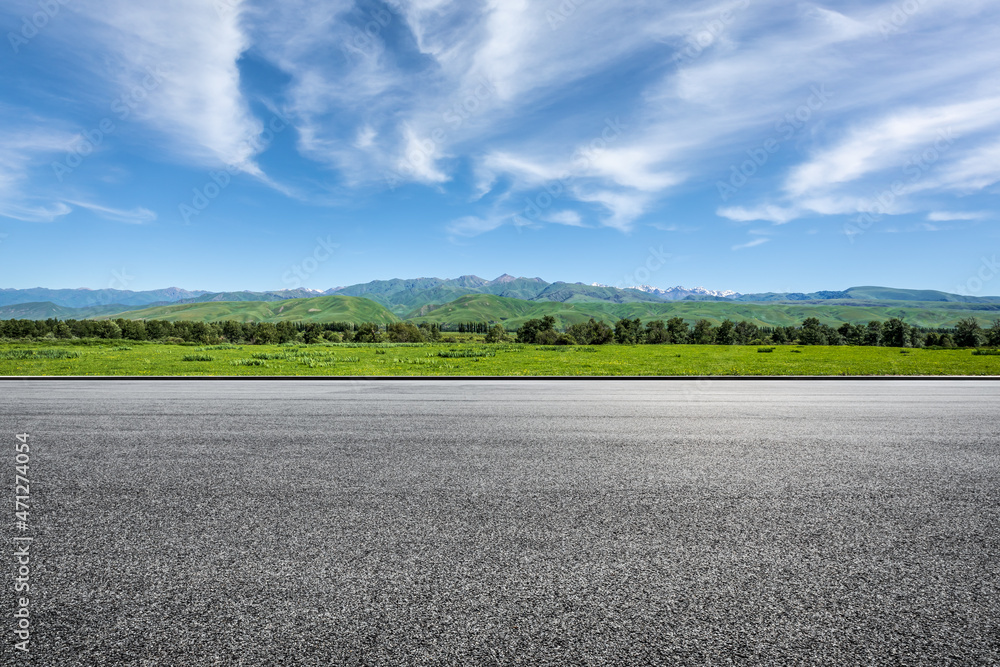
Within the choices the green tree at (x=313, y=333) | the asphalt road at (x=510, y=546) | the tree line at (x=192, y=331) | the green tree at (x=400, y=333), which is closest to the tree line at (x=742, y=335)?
the green tree at (x=400, y=333)

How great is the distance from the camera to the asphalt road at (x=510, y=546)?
108 inches

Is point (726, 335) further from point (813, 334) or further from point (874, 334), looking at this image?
point (874, 334)

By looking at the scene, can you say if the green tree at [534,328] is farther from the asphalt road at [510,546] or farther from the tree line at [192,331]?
the asphalt road at [510,546]

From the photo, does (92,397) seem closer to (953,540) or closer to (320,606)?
(320,606)

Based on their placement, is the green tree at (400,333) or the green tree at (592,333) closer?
the green tree at (592,333)

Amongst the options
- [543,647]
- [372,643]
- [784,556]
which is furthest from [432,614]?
[784,556]

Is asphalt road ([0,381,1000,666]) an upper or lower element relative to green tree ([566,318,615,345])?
lower

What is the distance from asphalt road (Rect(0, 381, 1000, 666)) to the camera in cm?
273

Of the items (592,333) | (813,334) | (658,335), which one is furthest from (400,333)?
(813,334)

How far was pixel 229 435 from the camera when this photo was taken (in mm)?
8094

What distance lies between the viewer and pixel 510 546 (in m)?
3.87

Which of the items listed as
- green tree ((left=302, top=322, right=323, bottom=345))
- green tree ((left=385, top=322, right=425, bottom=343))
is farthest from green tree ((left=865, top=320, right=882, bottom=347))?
green tree ((left=302, top=322, right=323, bottom=345))

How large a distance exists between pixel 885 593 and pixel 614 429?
18.3 feet

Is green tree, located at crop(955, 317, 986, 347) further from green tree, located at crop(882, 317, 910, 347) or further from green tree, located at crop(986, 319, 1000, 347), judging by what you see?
green tree, located at crop(882, 317, 910, 347)
